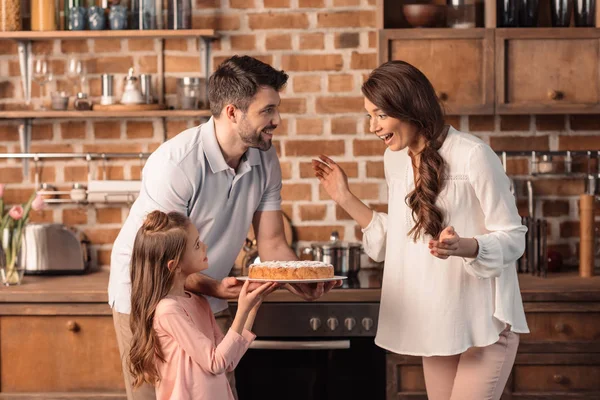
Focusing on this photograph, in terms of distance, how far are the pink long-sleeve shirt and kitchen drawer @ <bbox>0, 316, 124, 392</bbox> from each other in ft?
3.42

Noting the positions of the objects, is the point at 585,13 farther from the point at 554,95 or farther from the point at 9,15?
the point at 9,15

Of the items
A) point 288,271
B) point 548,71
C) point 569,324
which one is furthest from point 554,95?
point 288,271

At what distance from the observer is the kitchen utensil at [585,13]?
11.4 feet

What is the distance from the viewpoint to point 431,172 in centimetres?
232

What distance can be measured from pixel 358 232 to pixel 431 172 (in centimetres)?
147

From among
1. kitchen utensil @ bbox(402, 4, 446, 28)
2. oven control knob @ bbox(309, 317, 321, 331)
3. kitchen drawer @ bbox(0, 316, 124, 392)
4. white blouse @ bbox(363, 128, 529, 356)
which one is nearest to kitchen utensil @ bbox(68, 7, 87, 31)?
kitchen drawer @ bbox(0, 316, 124, 392)

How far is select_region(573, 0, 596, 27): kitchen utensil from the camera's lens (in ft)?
11.4

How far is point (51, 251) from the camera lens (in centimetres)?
361

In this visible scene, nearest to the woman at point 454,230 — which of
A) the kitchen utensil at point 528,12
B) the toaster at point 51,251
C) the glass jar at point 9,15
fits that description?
the kitchen utensil at point 528,12

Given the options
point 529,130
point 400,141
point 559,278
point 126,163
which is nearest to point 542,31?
point 529,130

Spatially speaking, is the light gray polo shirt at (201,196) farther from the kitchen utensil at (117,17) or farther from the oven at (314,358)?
the kitchen utensil at (117,17)

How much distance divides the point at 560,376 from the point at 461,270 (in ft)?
3.50

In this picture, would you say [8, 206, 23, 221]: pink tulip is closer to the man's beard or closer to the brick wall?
the brick wall

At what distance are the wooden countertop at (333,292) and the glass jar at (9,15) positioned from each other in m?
1.05
